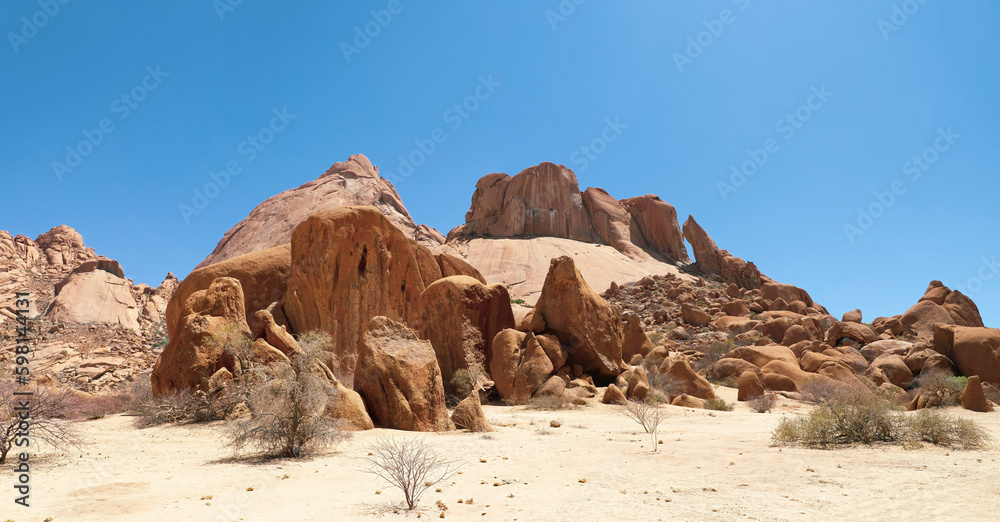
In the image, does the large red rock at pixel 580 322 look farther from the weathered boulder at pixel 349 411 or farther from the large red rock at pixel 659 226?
the large red rock at pixel 659 226

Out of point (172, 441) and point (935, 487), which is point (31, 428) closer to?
point (172, 441)

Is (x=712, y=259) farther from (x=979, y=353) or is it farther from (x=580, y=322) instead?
(x=580, y=322)

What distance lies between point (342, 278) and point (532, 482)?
14.8m

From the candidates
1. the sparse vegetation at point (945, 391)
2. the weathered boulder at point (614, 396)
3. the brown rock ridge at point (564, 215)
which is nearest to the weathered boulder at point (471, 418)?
the weathered boulder at point (614, 396)

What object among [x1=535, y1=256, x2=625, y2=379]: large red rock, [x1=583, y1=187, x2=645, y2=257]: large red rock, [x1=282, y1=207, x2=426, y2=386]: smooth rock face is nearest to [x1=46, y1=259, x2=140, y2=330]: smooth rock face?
[x1=282, y1=207, x2=426, y2=386]: smooth rock face

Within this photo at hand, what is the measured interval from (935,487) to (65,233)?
277 ft

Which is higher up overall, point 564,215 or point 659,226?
point 564,215

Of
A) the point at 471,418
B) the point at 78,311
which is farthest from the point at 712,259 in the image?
the point at 78,311

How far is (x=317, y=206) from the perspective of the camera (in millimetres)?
79688

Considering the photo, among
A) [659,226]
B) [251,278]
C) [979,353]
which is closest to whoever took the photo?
[979,353]

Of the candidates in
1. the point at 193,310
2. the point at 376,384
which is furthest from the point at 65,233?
the point at 376,384

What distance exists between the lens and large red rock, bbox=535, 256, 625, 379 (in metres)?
18.7

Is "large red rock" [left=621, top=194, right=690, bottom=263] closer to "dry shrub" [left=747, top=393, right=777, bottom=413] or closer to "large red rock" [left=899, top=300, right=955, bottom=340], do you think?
"large red rock" [left=899, top=300, right=955, bottom=340]

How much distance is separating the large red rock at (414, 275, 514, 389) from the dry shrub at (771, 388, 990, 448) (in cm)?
1030
